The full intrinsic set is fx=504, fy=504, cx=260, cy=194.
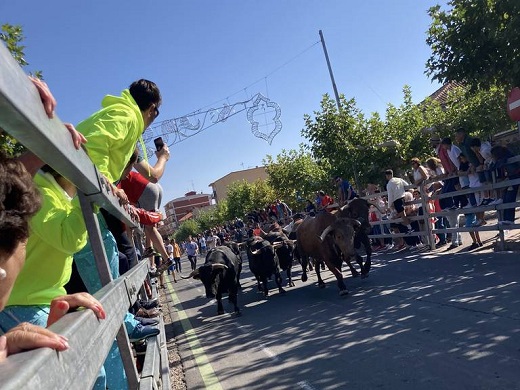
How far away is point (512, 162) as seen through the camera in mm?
9766

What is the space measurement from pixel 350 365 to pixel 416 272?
5253 millimetres

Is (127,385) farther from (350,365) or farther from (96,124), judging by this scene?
(350,365)

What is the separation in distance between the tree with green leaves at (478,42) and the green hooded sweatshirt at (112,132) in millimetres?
8246

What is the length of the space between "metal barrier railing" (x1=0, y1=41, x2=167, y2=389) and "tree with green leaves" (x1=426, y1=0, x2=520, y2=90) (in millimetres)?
9389

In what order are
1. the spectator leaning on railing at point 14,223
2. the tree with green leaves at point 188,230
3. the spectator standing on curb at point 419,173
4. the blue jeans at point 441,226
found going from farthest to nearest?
the tree with green leaves at point 188,230
the blue jeans at point 441,226
the spectator standing on curb at point 419,173
the spectator leaning on railing at point 14,223

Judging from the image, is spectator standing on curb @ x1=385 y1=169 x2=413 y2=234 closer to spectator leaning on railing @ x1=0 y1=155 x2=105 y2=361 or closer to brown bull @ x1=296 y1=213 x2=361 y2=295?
brown bull @ x1=296 y1=213 x2=361 y2=295

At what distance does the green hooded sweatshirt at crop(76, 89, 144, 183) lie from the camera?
2.90m

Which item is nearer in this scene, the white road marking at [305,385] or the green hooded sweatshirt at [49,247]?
the green hooded sweatshirt at [49,247]

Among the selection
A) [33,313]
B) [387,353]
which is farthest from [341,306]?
[33,313]

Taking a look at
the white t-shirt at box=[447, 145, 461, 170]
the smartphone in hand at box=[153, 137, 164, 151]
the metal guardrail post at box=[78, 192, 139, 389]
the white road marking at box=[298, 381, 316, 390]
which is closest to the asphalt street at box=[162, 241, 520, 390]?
the white road marking at box=[298, 381, 316, 390]

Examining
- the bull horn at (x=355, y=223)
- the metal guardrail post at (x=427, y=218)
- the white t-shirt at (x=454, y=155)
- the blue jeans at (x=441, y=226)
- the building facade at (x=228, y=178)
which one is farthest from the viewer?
the building facade at (x=228, y=178)

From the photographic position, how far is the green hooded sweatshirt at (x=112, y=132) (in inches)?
114

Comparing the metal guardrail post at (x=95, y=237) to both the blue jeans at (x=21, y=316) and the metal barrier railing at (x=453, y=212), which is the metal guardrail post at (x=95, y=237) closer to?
the blue jeans at (x=21, y=316)

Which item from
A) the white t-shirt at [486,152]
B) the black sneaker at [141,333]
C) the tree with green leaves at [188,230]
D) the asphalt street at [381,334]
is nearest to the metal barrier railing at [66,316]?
the black sneaker at [141,333]
